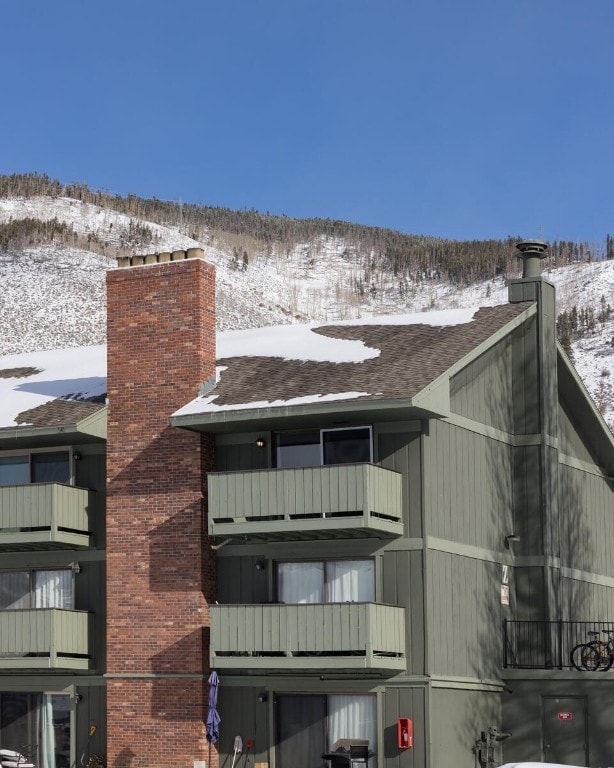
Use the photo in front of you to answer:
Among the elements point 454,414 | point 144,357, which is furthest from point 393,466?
→ point 144,357

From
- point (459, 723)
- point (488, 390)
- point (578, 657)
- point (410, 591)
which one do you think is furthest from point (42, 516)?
point (578, 657)

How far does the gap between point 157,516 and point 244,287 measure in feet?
368

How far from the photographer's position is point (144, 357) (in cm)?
3388

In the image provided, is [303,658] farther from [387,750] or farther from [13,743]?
[13,743]

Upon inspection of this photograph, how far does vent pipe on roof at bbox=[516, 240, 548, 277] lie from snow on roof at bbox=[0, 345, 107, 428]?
426 inches

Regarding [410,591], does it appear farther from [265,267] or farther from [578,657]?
[265,267]

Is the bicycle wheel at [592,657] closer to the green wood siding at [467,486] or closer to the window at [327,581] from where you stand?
the green wood siding at [467,486]

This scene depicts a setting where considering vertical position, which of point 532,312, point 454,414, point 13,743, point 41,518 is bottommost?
point 13,743

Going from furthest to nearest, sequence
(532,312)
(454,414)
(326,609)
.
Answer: (532,312) < (454,414) < (326,609)

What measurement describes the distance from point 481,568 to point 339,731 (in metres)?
5.05

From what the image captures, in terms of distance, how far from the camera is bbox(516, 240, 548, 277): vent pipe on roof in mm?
37156

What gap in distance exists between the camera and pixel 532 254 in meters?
37.5

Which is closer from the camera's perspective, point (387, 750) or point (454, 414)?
point (387, 750)

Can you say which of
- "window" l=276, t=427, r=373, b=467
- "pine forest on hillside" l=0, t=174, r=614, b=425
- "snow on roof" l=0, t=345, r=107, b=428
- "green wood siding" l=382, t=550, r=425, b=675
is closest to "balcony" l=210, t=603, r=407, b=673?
"green wood siding" l=382, t=550, r=425, b=675
